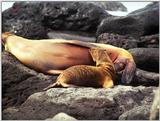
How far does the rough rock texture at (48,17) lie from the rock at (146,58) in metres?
0.58

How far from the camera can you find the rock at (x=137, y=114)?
465cm

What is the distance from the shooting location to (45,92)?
5.04m

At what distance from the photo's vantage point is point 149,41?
541 cm

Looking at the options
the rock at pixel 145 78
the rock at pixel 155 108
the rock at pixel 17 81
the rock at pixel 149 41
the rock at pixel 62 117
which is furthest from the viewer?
the rock at pixel 149 41

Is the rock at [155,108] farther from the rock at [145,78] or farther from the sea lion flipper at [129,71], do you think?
the sea lion flipper at [129,71]

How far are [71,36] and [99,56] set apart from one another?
42cm

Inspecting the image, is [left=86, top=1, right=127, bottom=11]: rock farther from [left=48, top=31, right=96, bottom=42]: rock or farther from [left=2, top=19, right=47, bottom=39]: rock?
[left=2, top=19, right=47, bottom=39]: rock

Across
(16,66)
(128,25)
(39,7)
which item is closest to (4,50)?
(16,66)

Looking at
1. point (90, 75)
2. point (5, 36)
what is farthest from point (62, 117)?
point (5, 36)

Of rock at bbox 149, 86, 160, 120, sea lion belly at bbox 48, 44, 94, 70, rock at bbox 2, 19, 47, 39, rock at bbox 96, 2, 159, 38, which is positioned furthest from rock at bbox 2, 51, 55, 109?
rock at bbox 149, 86, 160, 120

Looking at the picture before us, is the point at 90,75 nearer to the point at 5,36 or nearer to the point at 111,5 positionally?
the point at 111,5

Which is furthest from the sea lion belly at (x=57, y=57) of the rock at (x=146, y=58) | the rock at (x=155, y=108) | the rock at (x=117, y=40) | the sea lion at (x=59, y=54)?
the rock at (x=155, y=108)

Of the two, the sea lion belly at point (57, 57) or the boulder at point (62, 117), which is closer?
the boulder at point (62, 117)

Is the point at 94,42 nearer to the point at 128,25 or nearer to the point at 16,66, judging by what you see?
the point at 128,25
